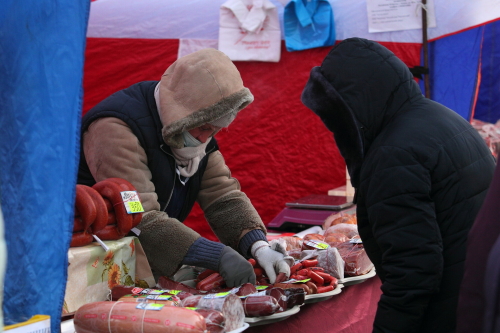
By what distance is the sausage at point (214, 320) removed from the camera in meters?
1.69

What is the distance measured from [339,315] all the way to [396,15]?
10.6ft

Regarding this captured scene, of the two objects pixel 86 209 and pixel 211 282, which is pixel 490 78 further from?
pixel 86 209

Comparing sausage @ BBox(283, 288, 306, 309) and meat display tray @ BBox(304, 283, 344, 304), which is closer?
sausage @ BBox(283, 288, 306, 309)

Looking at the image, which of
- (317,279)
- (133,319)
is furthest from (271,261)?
(133,319)

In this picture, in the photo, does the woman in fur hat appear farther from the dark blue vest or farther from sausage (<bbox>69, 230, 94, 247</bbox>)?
sausage (<bbox>69, 230, 94, 247</bbox>)

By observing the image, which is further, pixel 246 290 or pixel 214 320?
pixel 246 290

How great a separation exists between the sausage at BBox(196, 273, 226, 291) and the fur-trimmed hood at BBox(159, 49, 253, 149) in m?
0.64

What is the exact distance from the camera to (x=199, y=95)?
246cm

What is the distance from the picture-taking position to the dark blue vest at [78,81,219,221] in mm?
2568

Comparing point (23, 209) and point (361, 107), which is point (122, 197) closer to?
point (23, 209)

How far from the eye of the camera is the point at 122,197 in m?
2.18

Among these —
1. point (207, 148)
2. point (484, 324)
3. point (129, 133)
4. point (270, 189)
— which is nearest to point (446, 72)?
point (270, 189)

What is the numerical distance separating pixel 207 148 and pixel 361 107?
1.31 meters

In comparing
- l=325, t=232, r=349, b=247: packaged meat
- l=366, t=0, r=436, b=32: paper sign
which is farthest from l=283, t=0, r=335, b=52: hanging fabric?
l=325, t=232, r=349, b=247: packaged meat
